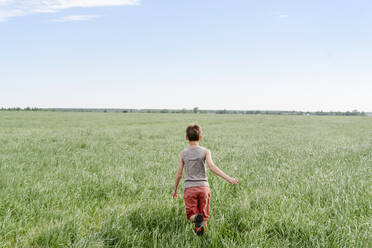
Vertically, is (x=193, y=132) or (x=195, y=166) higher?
(x=193, y=132)

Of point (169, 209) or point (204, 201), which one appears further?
point (169, 209)

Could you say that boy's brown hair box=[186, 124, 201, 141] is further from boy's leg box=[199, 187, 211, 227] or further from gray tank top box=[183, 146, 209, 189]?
boy's leg box=[199, 187, 211, 227]

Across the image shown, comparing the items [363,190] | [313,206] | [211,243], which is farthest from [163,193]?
[363,190]

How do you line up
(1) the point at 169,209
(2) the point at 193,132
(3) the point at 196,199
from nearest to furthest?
1. (2) the point at 193,132
2. (3) the point at 196,199
3. (1) the point at 169,209

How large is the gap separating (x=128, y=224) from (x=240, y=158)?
6095 mm

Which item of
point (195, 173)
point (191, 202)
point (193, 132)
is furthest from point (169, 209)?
point (193, 132)

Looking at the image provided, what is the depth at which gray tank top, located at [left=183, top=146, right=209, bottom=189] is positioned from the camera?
3.22 meters

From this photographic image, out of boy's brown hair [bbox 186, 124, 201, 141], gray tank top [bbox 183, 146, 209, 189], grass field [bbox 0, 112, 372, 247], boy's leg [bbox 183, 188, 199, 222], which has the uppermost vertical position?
boy's brown hair [bbox 186, 124, 201, 141]

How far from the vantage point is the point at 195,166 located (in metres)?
3.25

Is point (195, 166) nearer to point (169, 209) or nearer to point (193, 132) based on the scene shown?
point (193, 132)

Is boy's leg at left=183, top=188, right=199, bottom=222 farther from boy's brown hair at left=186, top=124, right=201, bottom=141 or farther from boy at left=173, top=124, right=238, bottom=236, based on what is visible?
boy's brown hair at left=186, top=124, right=201, bottom=141

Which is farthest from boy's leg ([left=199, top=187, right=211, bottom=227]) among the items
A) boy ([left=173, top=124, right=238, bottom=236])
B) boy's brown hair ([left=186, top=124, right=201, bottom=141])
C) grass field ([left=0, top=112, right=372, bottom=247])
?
boy's brown hair ([left=186, top=124, right=201, bottom=141])

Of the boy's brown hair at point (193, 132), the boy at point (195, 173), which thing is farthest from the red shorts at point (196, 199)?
the boy's brown hair at point (193, 132)

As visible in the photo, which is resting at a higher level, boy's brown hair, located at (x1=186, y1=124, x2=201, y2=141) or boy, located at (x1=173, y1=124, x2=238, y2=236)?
boy's brown hair, located at (x1=186, y1=124, x2=201, y2=141)
